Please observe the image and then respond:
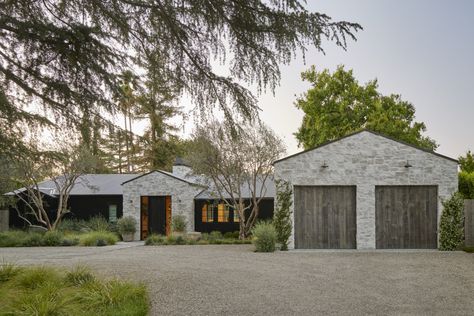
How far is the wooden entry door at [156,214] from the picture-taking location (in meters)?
24.1

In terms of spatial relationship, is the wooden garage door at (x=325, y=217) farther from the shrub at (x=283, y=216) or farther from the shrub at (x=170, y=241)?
the shrub at (x=170, y=241)

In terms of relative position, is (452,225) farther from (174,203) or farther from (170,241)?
(174,203)

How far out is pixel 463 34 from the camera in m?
14.8

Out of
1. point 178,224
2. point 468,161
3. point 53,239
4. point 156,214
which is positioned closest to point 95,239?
point 53,239

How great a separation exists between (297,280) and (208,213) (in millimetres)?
14829

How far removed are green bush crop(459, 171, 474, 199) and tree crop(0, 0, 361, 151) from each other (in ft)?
45.7

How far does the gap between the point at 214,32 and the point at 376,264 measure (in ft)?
26.1

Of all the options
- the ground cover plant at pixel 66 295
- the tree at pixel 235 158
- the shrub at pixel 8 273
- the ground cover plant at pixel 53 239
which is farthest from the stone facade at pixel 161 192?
the ground cover plant at pixel 66 295

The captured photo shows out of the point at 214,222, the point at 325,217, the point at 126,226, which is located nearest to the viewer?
the point at 325,217

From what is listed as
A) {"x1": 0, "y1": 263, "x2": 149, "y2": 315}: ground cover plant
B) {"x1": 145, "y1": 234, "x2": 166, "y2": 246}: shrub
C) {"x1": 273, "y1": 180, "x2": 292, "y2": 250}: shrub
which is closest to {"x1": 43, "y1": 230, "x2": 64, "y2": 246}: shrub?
{"x1": 145, "y1": 234, "x2": 166, "y2": 246}: shrub

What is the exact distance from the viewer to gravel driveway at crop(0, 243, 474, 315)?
753 centimetres

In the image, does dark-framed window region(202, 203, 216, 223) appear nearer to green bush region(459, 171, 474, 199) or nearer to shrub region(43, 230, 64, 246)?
shrub region(43, 230, 64, 246)

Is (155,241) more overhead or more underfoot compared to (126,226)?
more underfoot

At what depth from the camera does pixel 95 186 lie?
2594 cm
